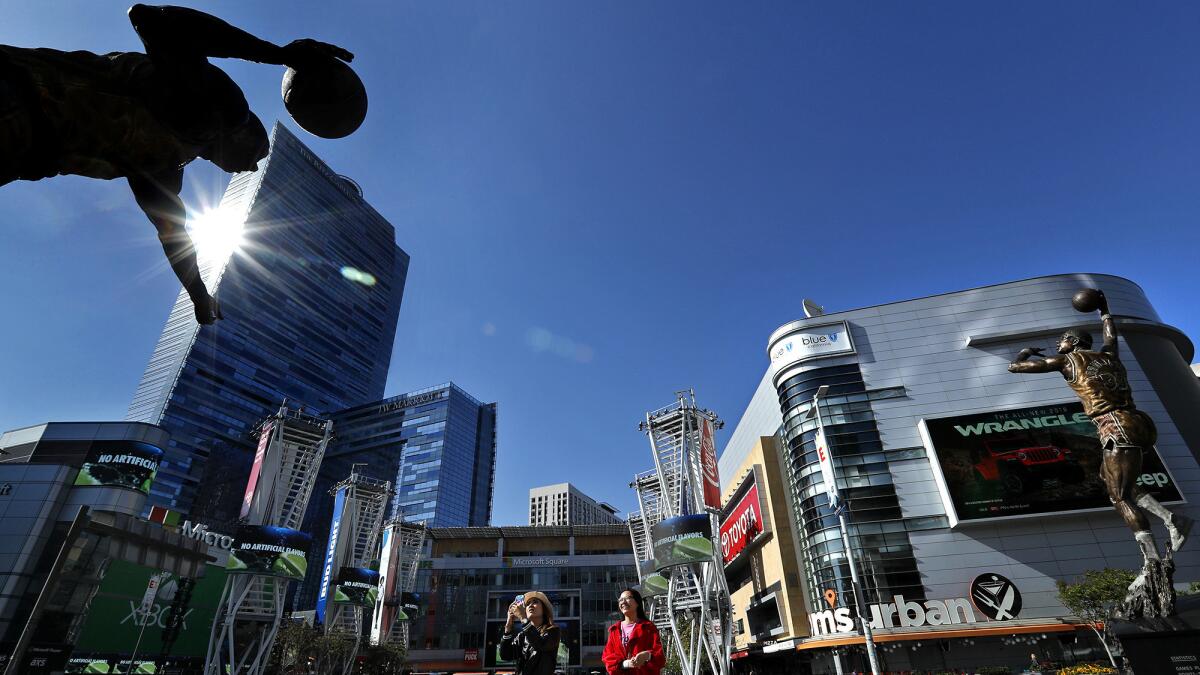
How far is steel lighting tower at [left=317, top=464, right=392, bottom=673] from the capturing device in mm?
40812

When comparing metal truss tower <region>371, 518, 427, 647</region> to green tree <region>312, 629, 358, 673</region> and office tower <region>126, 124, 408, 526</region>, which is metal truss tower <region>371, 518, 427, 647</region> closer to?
green tree <region>312, 629, 358, 673</region>

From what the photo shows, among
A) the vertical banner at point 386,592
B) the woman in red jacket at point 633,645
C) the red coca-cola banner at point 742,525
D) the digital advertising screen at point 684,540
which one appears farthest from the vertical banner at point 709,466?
the vertical banner at point 386,592

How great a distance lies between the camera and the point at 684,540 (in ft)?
81.6

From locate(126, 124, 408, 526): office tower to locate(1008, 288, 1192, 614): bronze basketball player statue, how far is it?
10583 centimetres

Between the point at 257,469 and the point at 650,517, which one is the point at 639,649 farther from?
the point at 650,517

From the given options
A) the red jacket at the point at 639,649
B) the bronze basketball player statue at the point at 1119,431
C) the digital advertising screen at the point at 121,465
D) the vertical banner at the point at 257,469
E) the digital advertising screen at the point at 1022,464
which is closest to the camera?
the red jacket at the point at 639,649

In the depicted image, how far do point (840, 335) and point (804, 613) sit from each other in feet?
69.4

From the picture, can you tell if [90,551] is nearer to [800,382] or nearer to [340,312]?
[800,382]

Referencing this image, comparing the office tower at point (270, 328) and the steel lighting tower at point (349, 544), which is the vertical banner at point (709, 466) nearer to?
the steel lighting tower at point (349, 544)

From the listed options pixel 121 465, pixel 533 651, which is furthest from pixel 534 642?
pixel 121 465

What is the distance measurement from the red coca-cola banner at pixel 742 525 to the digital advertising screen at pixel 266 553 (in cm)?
3016

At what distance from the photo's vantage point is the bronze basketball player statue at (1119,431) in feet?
32.5

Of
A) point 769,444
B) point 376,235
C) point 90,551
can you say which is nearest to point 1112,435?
point 769,444

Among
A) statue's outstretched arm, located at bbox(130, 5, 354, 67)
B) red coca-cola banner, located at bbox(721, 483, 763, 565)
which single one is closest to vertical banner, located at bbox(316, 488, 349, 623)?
red coca-cola banner, located at bbox(721, 483, 763, 565)
